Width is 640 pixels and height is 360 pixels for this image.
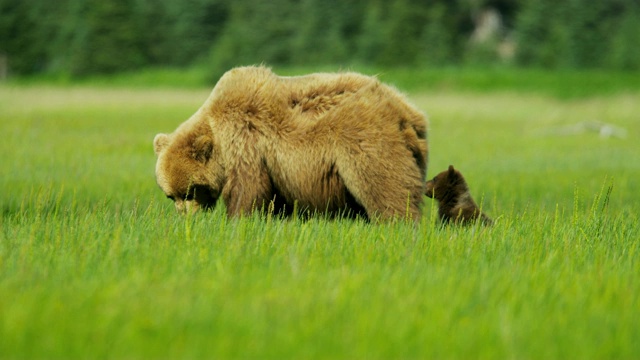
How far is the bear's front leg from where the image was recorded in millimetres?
5535

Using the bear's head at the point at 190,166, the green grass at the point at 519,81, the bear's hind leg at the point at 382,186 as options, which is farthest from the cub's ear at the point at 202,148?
the green grass at the point at 519,81

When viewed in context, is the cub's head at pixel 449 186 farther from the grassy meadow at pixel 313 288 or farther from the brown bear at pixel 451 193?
the grassy meadow at pixel 313 288

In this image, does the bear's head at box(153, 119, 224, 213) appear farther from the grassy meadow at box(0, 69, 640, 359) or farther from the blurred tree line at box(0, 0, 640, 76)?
the blurred tree line at box(0, 0, 640, 76)

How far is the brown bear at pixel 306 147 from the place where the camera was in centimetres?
541

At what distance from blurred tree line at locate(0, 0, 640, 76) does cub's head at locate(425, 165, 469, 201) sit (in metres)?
36.3

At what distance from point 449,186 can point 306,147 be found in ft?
4.86

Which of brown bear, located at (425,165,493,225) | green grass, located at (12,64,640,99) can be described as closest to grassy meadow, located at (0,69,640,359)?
brown bear, located at (425,165,493,225)

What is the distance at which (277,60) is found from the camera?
47.0 metres

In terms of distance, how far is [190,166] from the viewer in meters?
5.73

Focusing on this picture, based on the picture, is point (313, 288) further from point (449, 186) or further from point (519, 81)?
point (519, 81)

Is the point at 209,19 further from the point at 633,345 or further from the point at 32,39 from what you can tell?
the point at 633,345

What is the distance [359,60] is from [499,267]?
43.4m

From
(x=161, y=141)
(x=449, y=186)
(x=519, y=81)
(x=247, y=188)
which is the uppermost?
(x=519, y=81)

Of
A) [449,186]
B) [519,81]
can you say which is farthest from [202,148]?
[519,81]
